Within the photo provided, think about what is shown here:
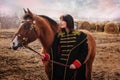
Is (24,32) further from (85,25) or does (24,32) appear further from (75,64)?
(85,25)

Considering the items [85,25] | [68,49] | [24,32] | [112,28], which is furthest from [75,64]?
[85,25]

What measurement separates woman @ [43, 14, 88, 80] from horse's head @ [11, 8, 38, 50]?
13.2 inches

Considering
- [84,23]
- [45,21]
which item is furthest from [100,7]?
[45,21]

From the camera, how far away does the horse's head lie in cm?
338

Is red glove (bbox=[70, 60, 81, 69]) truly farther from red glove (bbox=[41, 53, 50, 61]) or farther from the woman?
red glove (bbox=[41, 53, 50, 61])

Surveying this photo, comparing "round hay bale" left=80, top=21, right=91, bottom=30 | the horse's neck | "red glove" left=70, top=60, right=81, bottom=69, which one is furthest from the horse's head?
"round hay bale" left=80, top=21, right=91, bottom=30

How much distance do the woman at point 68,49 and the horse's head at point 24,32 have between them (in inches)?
13.2

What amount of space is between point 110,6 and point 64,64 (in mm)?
18139

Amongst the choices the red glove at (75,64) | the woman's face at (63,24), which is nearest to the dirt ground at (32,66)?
the red glove at (75,64)

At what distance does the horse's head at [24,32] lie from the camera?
3383 mm

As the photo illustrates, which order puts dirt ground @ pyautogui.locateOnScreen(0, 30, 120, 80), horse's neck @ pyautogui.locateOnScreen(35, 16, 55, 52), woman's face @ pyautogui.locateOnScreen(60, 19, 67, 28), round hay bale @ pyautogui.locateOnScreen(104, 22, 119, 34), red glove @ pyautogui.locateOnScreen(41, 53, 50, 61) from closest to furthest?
woman's face @ pyautogui.locateOnScreen(60, 19, 67, 28), red glove @ pyautogui.locateOnScreen(41, 53, 50, 61), horse's neck @ pyautogui.locateOnScreen(35, 16, 55, 52), dirt ground @ pyautogui.locateOnScreen(0, 30, 120, 80), round hay bale @ pyautogui.locateOnScreen(104, 22, 119, 34)

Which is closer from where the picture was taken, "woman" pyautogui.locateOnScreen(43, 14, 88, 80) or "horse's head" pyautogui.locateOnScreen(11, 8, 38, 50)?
"woman" pyautogui.locateOnScreen(43, 14, 88, 80)

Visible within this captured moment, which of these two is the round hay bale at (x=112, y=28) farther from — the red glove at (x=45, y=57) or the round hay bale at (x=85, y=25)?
the red glove at (x=45, y=57)

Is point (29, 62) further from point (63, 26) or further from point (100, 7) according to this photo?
point (100, 7)
